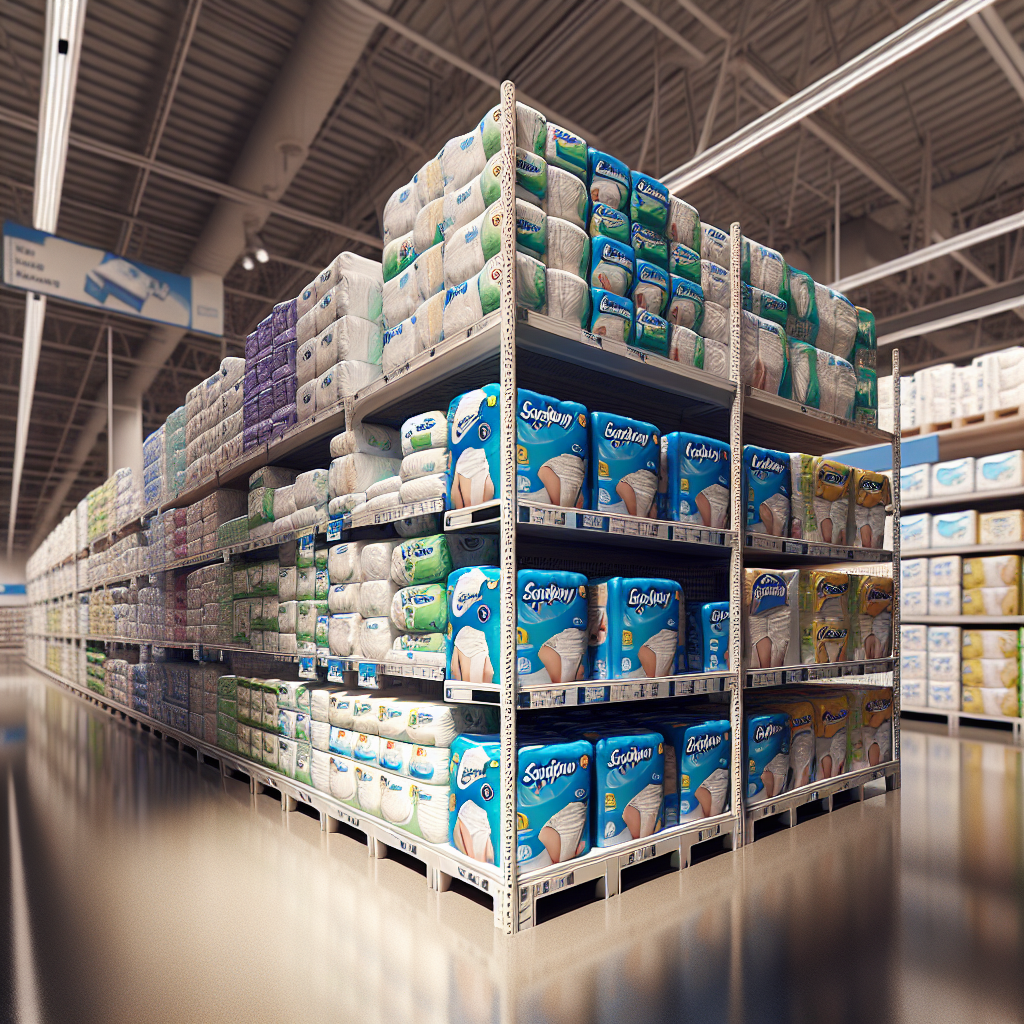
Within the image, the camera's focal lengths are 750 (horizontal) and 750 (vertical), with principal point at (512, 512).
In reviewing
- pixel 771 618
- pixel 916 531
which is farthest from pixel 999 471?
pixel 771 618

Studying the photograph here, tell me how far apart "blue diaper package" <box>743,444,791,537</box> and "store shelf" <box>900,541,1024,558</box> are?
3697 mm

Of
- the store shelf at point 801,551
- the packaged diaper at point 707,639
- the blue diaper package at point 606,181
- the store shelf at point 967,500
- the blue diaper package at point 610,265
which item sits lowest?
the packaged diaper at point 707,639

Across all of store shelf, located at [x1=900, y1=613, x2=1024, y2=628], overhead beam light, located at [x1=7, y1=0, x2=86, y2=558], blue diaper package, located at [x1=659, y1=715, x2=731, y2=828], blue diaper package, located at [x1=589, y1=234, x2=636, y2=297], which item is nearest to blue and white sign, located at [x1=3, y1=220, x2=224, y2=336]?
overhead beam light, located at [x1=7, y1=0, x2=86, y2=558]

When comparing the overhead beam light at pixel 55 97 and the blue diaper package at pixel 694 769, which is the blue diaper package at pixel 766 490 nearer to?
the blue diaper package at pixel 694 769

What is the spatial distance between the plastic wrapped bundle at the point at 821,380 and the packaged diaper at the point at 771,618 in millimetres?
944

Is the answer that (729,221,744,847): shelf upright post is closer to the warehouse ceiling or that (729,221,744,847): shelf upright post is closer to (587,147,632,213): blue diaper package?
(587,147,632,213): blue diaper package

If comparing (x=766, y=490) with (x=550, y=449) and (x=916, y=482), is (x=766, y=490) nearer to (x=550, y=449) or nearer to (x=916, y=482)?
(x=550, y=449)

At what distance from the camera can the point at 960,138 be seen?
878 centimetres

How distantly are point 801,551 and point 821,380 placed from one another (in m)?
0.96

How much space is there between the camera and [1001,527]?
20.6 ft

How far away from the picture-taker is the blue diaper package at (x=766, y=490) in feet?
11.5

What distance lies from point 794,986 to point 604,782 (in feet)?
2.78

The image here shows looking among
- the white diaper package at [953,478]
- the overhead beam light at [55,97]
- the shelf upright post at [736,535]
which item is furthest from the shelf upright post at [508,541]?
the white diaper package at [953,478]

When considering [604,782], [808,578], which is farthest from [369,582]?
[808,578]
